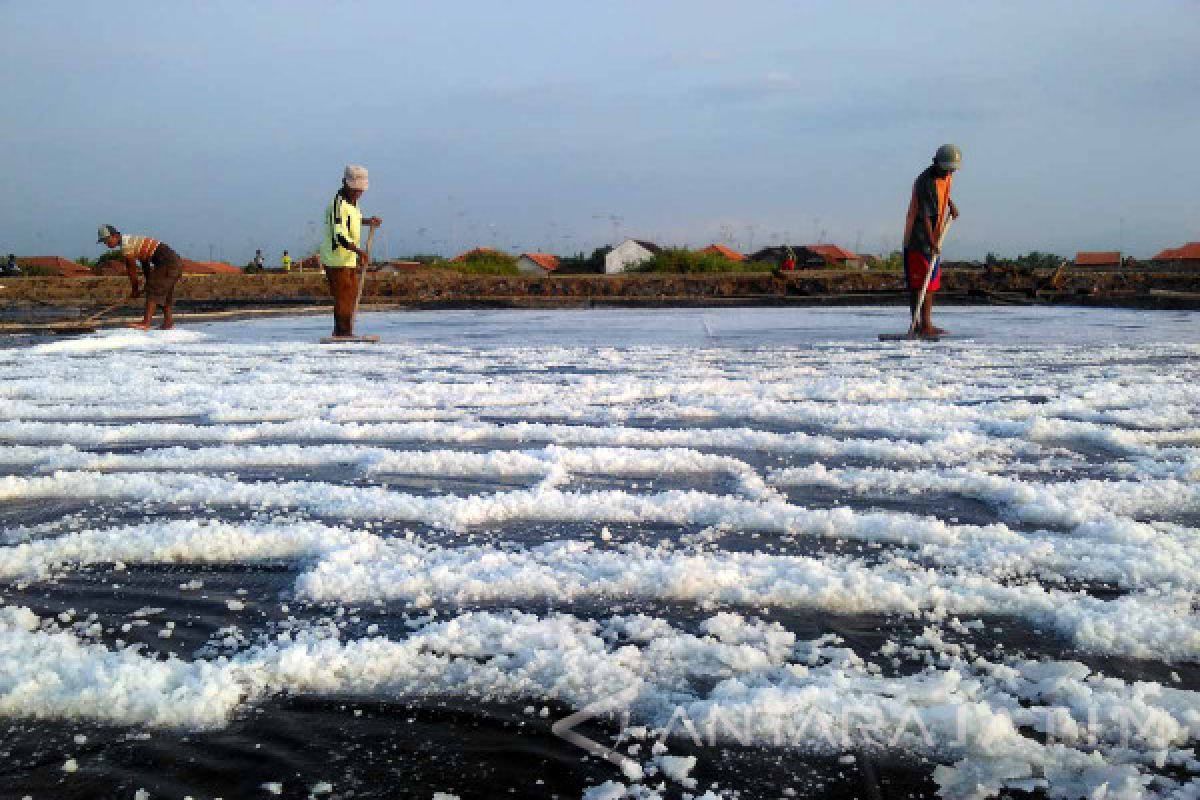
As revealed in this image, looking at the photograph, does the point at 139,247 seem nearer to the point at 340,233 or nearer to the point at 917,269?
the point at 340,233

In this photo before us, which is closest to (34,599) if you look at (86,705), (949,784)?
(86,705)

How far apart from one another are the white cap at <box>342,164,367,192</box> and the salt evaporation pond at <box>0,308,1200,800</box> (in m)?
4.46

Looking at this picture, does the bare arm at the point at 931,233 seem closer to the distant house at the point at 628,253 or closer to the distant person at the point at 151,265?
the distant person at the point at 151,265

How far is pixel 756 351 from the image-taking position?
24.1 ft

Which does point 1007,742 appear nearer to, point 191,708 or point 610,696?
point 610,696

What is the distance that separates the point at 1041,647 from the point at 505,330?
378 inches

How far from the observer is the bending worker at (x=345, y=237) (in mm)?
7863

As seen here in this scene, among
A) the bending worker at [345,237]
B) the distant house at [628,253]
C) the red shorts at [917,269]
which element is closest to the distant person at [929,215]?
the red shorts at [917,269]

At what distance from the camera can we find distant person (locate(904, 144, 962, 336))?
7.52 m

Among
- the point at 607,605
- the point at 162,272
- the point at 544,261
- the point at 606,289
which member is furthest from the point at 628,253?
the point at 607,605

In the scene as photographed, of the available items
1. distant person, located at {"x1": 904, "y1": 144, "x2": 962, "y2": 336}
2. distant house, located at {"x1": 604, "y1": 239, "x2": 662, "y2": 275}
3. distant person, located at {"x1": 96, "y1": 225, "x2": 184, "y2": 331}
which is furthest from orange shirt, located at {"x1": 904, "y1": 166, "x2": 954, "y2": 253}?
distant house, located at {"x1": 604, "y1": 239, "x2": 662, "y2": 275}

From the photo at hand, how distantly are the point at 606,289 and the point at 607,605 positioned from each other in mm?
21172

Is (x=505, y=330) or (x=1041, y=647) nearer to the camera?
(x=1041, y=647)

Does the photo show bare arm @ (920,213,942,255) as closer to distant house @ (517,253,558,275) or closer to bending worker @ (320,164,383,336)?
bending worker @ (320,164,383,336)
